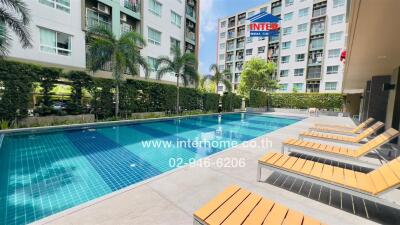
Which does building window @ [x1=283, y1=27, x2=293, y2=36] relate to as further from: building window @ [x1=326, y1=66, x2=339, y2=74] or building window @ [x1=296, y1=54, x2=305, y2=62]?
building window @ [x1=326, y1=66, x2=339, y2=74]

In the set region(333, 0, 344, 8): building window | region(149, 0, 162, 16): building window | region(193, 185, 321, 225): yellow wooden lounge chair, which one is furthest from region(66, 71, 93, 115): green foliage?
region(333, 0, 344, 8): building window

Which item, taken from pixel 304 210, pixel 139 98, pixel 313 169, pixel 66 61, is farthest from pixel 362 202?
pixel 66 61

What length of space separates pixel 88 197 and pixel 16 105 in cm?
998

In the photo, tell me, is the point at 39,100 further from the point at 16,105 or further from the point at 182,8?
the point at 182,8

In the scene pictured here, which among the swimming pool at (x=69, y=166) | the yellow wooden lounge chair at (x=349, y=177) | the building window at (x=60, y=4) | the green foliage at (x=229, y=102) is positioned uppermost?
the building window at (x=60, y=4)

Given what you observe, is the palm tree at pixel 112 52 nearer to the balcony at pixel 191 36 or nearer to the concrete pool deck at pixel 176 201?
the concrete pool deck at pixel 176 201

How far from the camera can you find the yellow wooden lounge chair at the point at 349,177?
2922mm

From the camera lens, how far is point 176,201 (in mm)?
3396

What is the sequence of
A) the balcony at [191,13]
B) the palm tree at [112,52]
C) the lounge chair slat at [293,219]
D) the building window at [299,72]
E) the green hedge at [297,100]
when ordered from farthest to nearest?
the building window at [299,72], the green hedge at [297,100], the balcony at [191,13], the palm tree at [112,52], the lounge chair slat at [293,219]

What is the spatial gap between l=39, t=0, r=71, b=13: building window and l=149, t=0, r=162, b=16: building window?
8.91m

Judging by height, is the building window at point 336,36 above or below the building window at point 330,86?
above

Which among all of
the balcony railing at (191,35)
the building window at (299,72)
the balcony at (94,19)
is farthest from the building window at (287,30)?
the balcony at (94,19)

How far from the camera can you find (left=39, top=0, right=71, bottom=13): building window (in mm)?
14558

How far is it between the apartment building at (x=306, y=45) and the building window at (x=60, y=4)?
1935 cm
